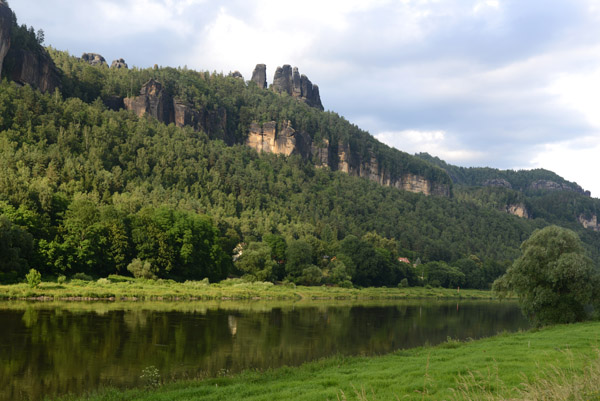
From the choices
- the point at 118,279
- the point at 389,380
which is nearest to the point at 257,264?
the point at 118,279

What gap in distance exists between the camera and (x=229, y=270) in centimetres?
9256

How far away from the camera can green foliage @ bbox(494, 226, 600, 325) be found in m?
36.8

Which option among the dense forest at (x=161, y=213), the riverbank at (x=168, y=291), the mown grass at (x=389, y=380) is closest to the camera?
the mown grass at (x=389, y=380)

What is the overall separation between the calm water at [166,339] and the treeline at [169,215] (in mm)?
22635

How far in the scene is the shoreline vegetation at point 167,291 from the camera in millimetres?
51312

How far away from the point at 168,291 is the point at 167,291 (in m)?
0.13

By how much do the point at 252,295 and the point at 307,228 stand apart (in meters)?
66.2

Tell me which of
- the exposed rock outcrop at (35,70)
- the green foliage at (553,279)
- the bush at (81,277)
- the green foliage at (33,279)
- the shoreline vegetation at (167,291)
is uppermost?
the exposed rock outcrop at (35,70)

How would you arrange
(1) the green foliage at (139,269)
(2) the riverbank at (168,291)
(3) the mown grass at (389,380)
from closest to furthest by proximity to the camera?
(3) the mown grass at (389,380)
(2) the riverbank at (168,291)
(1) the green foliage at (139,269)

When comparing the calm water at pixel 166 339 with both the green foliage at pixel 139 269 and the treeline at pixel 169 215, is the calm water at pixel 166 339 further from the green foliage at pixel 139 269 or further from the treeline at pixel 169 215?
the treeline at pixel 169 215

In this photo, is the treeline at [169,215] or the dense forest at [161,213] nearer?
the treeline at [169,215]

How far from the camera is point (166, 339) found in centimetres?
3167

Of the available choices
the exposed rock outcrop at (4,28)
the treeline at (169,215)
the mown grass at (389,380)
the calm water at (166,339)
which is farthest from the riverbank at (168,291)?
the exposed rock outcrop at (4,28)

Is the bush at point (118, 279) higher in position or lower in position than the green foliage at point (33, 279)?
lower
